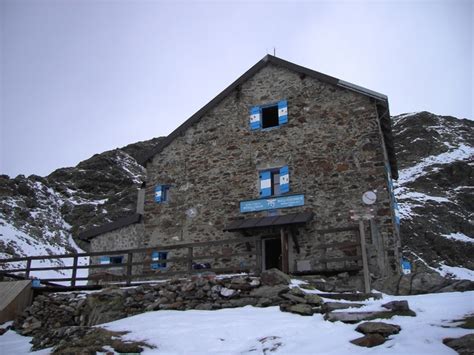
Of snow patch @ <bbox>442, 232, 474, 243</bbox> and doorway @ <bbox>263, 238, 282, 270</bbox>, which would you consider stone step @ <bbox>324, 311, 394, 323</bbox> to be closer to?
doorway @ <bbox>263, 238, 282, 270</bbox>

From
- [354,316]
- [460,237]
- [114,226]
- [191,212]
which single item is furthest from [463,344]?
[460,237]

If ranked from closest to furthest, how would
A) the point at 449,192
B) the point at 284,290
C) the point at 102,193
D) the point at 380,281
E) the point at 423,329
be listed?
1. the point at 423,329
2. the point at 284,290
3. the point at 380,281
4. the point at 449,192
5. the point at 102,193

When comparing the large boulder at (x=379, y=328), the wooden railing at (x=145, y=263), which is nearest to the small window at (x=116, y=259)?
the wooden railing at (x=145, y=263)

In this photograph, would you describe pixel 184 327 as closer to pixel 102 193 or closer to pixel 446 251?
pixel 446 251

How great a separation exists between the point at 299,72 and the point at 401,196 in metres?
29.9

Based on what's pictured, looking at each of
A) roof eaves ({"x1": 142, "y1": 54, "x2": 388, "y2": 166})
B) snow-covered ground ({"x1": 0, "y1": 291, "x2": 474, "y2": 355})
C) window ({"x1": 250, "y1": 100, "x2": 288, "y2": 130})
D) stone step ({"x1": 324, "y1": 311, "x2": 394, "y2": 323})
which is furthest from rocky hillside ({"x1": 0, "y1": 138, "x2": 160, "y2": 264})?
stone step ({"x1": 324, "y1": 311, "x2": 394, "y2": 323})

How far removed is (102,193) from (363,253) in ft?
132

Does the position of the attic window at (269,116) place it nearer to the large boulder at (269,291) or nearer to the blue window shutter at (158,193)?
the blue window shutter at (158,193)

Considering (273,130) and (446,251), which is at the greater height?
(273,130)

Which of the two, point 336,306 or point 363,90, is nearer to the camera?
point 336,306

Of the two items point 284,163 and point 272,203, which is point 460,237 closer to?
point 284,163

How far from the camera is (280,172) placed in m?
15.8

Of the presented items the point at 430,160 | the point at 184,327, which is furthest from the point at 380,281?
the point at 430,160

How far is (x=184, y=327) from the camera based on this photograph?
8.34 m
